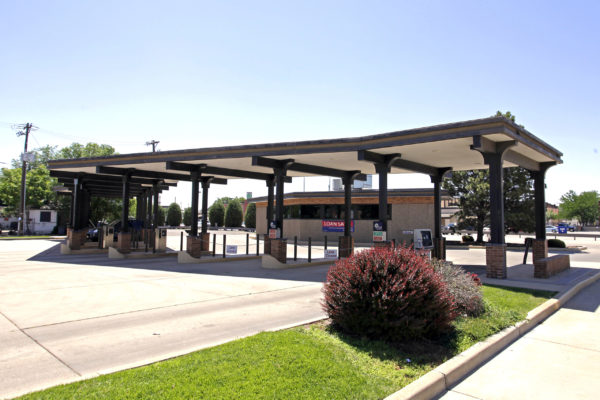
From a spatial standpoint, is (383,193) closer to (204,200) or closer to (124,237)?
(204,200)

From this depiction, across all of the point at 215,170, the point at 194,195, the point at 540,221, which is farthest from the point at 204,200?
the point at 540,221

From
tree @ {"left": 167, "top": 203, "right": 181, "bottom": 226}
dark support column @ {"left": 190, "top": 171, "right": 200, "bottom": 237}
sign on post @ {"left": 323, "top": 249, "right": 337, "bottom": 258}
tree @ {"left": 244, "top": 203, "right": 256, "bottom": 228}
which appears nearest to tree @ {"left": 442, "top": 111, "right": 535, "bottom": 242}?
sign on post @ {"left": 323, "top": 249, "right": 337, "bottom": 258}

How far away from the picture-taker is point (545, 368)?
5.43 meters

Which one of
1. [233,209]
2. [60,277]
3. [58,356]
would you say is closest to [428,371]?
[58,356]

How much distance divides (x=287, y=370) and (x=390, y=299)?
197 centimetres

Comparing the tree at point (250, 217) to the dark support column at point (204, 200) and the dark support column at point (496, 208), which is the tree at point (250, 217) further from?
the dark support column at point (496, 208)

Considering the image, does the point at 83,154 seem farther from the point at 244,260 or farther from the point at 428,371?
the point at 428,371

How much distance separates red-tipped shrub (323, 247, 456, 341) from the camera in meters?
5.79

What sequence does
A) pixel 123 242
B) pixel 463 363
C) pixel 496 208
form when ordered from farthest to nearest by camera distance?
pixel 123 242 → pixel 496 208 → pixel 463 363

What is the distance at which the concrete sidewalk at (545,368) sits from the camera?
4.66 meters

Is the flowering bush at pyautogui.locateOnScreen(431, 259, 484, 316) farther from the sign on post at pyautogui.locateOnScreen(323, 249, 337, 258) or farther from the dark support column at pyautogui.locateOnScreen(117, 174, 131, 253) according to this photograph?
the dark support column at pyautogui.locateOnScreen(117, 174, 131, 253)

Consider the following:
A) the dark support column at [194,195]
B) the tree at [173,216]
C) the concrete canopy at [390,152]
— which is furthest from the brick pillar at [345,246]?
the tree at [173,216]

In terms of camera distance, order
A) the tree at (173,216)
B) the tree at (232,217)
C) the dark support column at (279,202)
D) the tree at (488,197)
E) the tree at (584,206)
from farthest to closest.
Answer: the tree at (584,206)
the tree at (173,216)
the tree at (232,217)
the tree at (488,197)
the dark support column at (279,202)

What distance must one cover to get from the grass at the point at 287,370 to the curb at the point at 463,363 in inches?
5.4
